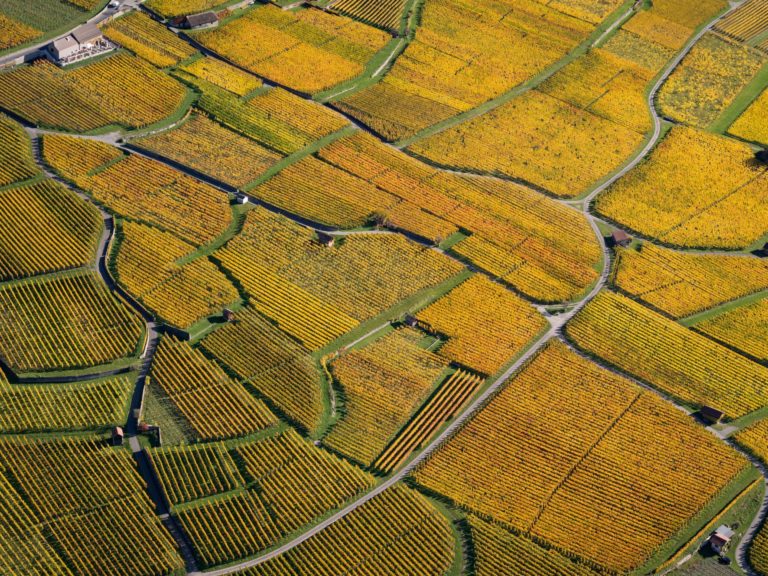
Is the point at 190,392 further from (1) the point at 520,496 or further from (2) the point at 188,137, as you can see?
(2) the point at 188,137

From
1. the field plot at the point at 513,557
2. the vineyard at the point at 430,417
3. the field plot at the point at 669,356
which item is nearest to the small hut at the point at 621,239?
the field plot at the point at 669,356

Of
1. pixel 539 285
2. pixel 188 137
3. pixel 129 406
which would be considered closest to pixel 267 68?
pixel 188 137

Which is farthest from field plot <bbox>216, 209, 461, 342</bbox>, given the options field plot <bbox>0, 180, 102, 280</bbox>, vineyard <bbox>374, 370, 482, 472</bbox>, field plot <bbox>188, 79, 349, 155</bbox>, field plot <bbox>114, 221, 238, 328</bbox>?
field plot <bbox>188, 79, 349, 155</bbox>

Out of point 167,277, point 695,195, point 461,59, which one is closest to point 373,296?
point 167,277

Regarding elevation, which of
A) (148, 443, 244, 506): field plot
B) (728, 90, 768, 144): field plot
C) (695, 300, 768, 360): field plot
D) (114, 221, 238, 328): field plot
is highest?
(728, 90, 768, 144): field plot

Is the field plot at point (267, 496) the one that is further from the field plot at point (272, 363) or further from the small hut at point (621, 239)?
the small hut at point (621, 239)

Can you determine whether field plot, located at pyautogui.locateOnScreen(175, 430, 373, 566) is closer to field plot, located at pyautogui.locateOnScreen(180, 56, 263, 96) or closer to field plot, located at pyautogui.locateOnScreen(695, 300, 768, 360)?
field plot, located at pyautogui.locateOnScreen(695, 300, 768, 360)
